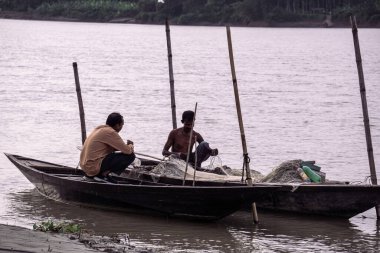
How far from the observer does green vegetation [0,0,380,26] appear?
9450 cm

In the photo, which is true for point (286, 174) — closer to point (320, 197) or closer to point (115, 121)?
point (320, 197)

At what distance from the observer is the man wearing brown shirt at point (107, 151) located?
11.4 metres

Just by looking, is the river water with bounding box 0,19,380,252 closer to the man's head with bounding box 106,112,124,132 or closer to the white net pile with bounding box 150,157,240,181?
the white net pile with bounding box 150,157,240,181

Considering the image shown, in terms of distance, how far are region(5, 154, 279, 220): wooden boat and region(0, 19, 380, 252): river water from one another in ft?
0.55

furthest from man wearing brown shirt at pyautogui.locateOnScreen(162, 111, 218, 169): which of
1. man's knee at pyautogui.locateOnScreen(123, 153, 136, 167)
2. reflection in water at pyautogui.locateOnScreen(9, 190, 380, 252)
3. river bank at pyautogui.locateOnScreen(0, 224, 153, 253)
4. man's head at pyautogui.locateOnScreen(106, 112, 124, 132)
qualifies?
river bank at pyautogui.locateOnScreen(0, 224, 153, 253)

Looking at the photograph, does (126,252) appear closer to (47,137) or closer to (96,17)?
(47,137)

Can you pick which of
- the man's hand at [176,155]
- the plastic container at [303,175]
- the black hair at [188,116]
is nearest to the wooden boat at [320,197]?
the plastic container at [303,175]

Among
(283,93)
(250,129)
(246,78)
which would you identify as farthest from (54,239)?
(246,78)

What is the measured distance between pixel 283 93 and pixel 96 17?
247 feet

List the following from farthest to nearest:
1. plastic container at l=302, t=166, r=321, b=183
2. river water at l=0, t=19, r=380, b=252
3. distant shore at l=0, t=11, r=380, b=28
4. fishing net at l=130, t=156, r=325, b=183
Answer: distant shore at l=0, t=11, r=380, b=28 → fishing net at l=130, t=156, r=325, b=183 → plastic container at l=302, t=166, r=321, b=183 → river water at l=0, t=19, r=380, b=252

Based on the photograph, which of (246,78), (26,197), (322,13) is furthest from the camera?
(322,13)

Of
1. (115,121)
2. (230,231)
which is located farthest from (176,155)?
(230,231)

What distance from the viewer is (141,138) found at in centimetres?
2269

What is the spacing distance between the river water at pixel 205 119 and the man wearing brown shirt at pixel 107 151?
57 centimetres
